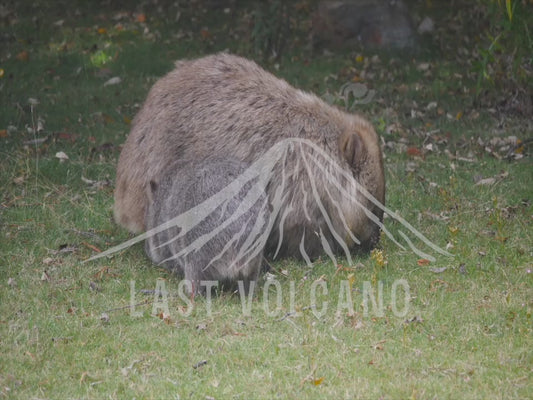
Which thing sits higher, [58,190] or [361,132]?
[361,132]

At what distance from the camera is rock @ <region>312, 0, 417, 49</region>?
11.0m

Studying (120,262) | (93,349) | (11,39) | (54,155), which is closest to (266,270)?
(120,262)

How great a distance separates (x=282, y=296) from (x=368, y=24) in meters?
6.62

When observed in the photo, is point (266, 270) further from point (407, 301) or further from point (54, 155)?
point (54, 155)

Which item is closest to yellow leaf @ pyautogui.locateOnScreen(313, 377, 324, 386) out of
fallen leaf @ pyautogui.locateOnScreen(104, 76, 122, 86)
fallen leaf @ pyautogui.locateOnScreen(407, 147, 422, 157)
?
fallen leaf @ pyautogui.locateOnScreen(407, 147, 422, 157)

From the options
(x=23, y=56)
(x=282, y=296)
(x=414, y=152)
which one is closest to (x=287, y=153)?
(x=282, y=296)

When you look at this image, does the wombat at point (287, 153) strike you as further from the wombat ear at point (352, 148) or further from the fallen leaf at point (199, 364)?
the fallen leaf at point (199, 364)

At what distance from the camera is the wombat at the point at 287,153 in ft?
19.1

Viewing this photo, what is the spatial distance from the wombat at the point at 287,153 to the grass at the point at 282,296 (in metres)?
0.26

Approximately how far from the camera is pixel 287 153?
19.2 ft

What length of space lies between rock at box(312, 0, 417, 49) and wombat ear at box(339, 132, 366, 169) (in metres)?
5.40

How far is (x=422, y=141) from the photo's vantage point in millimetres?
8602

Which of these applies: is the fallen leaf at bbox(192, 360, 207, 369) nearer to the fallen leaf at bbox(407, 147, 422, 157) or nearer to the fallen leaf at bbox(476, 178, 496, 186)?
the fallen leaf at bbox(476, 178, 496, 186)

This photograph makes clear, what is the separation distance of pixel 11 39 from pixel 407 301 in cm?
815
